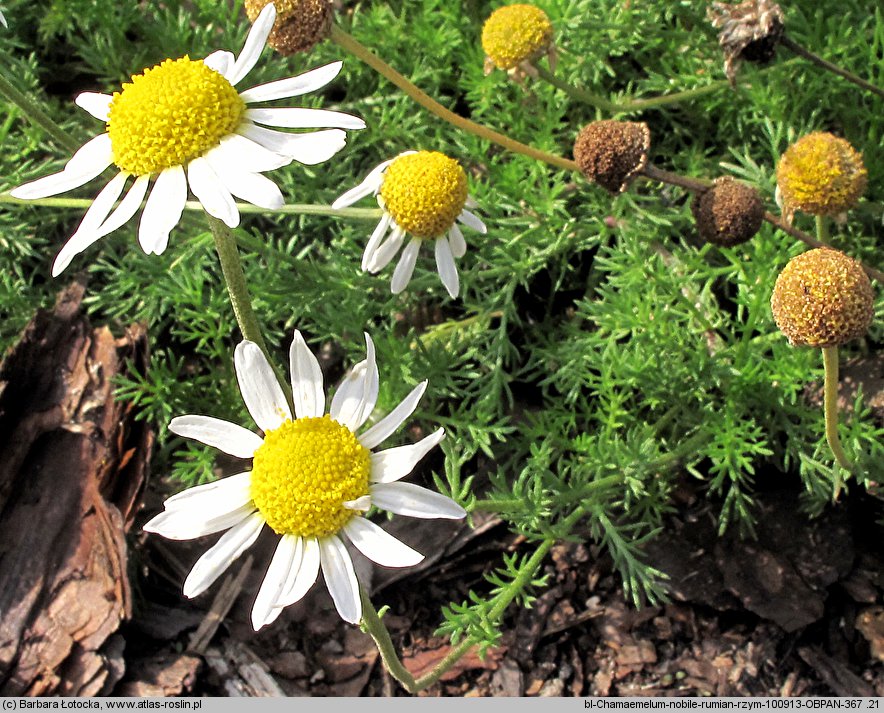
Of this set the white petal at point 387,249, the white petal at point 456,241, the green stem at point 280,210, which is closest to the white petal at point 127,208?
the green stem at point 280,210

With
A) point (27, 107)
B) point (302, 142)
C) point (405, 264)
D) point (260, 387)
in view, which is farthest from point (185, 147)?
point (405, 264)

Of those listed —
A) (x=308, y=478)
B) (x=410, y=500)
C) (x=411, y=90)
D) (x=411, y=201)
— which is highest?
(x=411, y=90)

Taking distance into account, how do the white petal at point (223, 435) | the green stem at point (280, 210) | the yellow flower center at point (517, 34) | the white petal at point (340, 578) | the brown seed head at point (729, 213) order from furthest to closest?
the yellow flower center at point (517, 34)
the brown seed head at point (729, 213)
the green stem at point (280, 210)
the white petal at point (223, 435)
the white petal at point (340, 578)

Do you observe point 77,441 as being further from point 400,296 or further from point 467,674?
point 467,674

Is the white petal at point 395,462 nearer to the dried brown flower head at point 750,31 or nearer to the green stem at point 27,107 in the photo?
the green stem at point 27,107

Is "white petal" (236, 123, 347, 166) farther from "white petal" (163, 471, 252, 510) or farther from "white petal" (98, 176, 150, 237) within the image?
"white petal" (163, 471, 252, 510)

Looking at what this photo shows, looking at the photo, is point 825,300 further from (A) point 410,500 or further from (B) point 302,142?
(B) point 302,142

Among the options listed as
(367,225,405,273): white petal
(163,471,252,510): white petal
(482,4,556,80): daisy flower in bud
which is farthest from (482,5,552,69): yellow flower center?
(163,471,252,510): white petal
